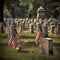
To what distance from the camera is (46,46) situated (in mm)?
17250

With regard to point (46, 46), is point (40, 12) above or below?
above

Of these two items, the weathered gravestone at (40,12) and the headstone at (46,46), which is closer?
the headstone at (46,46)

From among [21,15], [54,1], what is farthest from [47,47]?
[21,15]

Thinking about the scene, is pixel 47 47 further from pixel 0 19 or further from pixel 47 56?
pixel 0 19

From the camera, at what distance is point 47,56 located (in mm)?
16672

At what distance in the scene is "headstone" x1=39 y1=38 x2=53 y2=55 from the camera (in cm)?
Answer: 1712

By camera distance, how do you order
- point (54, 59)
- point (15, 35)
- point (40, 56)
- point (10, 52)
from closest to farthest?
point (54, 59) → point (40, 56) → point (10, 52) → point (15, 35)

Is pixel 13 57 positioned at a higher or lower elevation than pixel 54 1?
lower

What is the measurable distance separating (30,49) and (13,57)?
3273 mm

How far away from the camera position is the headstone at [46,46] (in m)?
17.1

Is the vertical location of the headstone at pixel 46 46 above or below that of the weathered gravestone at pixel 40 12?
below

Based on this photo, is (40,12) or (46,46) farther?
(40,12)

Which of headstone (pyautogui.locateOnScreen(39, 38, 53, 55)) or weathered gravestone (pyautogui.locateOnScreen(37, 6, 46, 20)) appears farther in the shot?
weathered gravestone (pyautogui.locateOnScreen(37, 6, 46, 20))

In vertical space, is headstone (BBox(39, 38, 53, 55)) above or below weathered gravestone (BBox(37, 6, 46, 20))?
below
